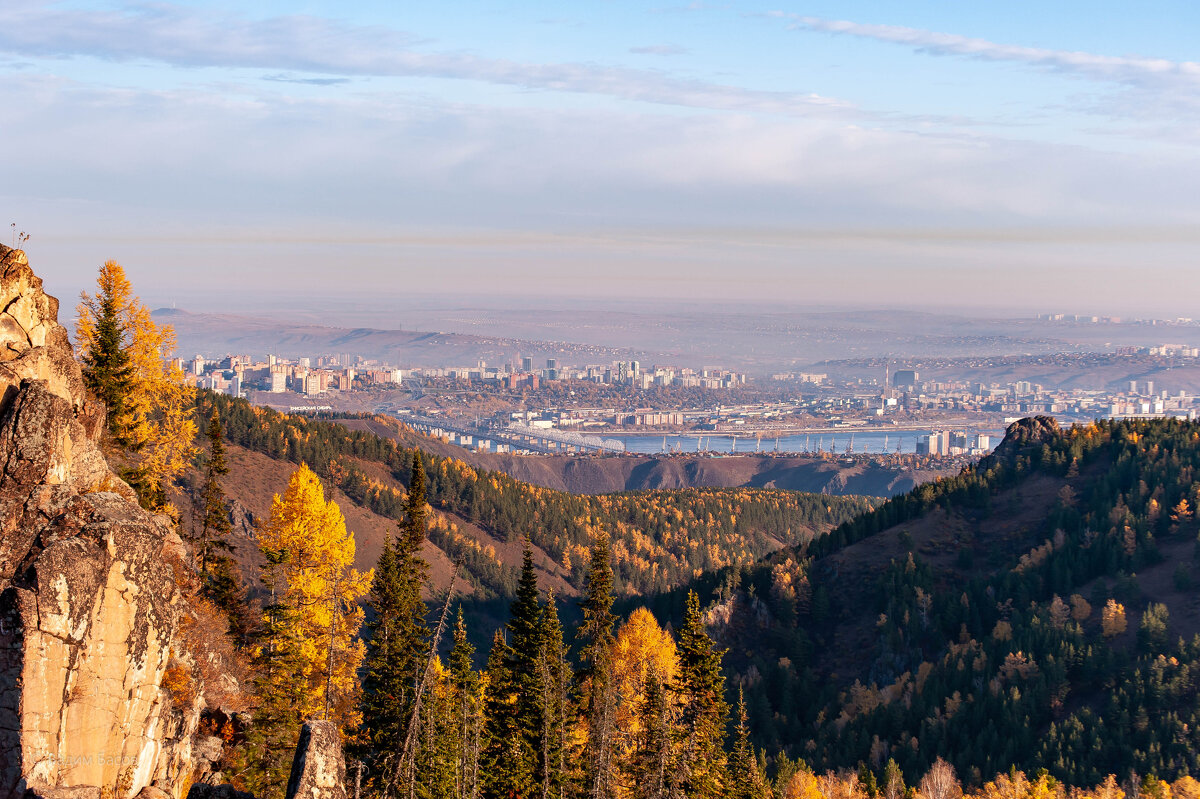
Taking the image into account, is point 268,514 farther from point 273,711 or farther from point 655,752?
point 655,752

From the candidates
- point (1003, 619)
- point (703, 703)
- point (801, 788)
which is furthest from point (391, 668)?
point (1003, 619)

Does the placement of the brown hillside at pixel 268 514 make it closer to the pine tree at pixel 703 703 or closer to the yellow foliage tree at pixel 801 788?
the yellow foliage tree at pixel 801 788

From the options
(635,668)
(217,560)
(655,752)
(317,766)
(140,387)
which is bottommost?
(635,668)

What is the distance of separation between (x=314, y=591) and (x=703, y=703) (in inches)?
727

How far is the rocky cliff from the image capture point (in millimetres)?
24156

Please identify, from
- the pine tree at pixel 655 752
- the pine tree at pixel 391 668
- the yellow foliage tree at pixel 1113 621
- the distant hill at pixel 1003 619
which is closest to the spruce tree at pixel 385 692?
the pine tree at pixel 391 668

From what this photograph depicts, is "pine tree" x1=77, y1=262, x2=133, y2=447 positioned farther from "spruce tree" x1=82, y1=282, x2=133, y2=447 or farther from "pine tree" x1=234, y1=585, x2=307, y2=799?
"pine tree" x1=234, y1=585, x2=307, y2=799

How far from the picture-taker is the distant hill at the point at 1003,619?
94375 millimetres

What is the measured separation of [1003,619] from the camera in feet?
393

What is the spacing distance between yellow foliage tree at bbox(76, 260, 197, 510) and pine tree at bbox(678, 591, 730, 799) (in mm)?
24760

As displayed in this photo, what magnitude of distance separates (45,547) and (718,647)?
100 m

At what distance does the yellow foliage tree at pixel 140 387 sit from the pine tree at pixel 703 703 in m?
24.8

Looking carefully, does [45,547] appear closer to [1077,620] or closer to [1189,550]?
[1077,620]

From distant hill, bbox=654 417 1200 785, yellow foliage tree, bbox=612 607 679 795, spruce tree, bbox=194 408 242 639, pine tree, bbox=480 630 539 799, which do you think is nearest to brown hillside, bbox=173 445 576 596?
distant hill, bbox=654 417 1200 785
